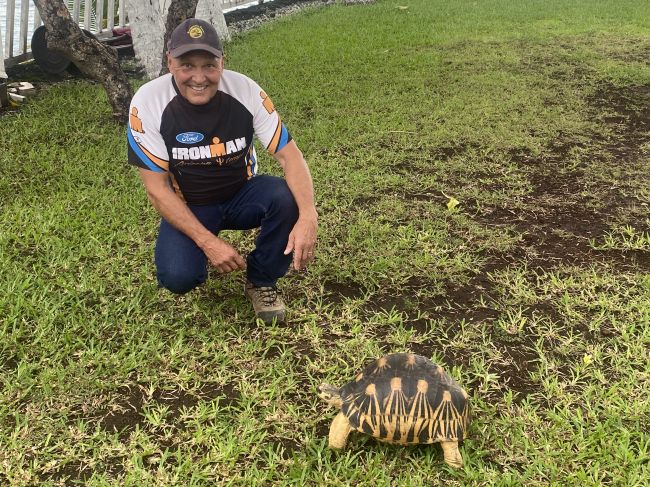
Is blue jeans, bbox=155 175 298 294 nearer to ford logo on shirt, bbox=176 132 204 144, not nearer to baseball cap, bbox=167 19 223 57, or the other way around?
ford logo on shirt, bbox=176 132 204 144

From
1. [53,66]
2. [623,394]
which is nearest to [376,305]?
[623,394]

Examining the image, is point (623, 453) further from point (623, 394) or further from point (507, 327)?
point (507, 327)

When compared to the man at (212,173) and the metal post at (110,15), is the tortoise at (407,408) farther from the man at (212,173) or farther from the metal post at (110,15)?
the metal post at (110,15)

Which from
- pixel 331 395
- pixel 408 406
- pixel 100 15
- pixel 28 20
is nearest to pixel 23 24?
pixel 28 20

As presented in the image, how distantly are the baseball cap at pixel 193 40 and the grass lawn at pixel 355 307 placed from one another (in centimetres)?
123

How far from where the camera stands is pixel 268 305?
292cm

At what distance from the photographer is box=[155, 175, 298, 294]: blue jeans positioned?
2.79m

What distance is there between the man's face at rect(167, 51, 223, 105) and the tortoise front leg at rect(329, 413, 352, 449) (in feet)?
4.80

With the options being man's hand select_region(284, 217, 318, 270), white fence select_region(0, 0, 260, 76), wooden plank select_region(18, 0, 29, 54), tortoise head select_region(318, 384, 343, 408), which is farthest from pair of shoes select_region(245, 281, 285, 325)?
wooden plank select_region(18, 0, 29, 54)

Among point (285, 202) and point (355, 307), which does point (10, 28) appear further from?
point (355, 307)

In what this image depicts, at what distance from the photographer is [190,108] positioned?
2707 millimetres

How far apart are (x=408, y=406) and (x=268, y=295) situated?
104 centimetres

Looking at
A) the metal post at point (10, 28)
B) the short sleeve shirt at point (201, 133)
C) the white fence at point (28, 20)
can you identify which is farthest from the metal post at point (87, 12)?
the short sleeve shirt at point (201, 133)

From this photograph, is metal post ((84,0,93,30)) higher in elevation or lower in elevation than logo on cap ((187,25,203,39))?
lower
